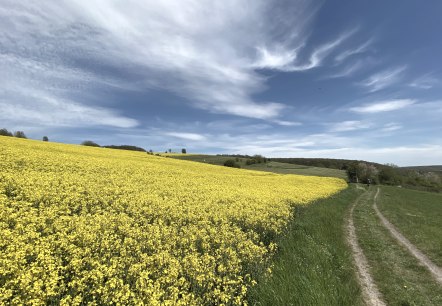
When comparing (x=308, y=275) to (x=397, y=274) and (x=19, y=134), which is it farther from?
(x=19, y=134)

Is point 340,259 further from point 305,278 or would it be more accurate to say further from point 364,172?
point 364,172

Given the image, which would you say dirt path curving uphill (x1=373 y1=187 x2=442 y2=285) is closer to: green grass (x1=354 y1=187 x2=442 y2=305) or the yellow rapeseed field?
green grass (x1=354 y1=187 x2=442 y2=305)

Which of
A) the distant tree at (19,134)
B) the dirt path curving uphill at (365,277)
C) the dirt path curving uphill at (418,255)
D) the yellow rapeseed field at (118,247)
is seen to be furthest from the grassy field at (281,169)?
the yellow rapeseed field at (118,247)

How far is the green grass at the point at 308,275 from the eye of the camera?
6730mm

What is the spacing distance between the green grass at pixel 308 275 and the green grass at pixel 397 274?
905 mm

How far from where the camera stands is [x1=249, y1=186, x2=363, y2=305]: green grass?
673 cm

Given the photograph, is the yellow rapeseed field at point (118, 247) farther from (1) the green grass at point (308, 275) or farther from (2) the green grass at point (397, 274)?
(2) the green grass at point (397, 274)

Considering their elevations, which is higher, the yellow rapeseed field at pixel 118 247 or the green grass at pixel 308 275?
the yellow rapeseed field at pixel 118 247

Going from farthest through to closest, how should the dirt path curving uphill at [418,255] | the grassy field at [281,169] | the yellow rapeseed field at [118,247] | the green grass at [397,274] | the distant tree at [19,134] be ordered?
the grassy field at [281,169] → the distant tree at [19,134] → the dirt path curving uphill at [418,255] → the green grass at [397,274] → the yellow rapeseed field at [118,247]

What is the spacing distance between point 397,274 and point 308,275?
4.47 metres

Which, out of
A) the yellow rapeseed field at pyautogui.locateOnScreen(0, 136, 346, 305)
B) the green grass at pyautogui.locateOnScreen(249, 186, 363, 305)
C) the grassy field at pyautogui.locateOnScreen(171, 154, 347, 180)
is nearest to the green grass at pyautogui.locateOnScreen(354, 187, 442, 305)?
the green grass at pyautogui.locateOnScreen(249, 186, 363, 305)

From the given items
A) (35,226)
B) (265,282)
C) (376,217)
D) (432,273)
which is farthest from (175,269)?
(376,217)

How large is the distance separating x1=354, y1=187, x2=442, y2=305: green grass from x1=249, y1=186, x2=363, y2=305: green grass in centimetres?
90

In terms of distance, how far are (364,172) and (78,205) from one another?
8906 cm
